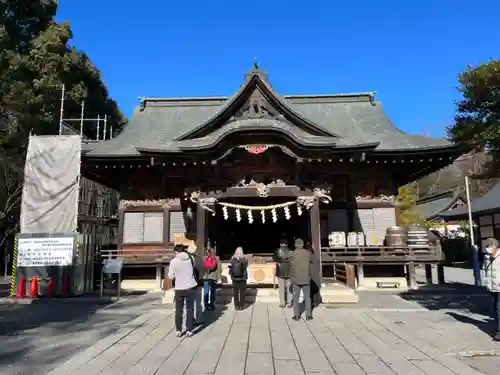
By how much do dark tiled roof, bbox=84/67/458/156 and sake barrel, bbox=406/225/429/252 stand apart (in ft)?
10.7

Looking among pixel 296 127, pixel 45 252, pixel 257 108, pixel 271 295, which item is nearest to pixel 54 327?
pixel 45 252

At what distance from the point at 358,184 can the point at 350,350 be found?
10.6 m

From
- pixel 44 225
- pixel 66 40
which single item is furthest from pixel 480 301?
pixel 66 40

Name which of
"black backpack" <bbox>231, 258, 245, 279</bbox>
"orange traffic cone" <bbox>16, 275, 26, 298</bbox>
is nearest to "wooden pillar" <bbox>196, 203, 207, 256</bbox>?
"black backpack" <bbox>231, 258, 245, 279</bbox>

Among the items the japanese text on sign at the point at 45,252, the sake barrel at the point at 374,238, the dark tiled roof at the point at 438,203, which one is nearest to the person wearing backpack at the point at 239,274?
the japanese text on sign at the point at 45,252

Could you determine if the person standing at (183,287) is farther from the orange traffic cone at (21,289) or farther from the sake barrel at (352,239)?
the sake barrel at (352,239)

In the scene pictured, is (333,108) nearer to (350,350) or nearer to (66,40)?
(350,350)

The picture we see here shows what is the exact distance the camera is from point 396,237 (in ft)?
46.9

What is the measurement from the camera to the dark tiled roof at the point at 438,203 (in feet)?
133

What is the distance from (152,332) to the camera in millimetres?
7395

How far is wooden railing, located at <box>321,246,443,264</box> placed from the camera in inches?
547

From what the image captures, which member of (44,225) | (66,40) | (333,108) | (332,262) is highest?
(66,40)

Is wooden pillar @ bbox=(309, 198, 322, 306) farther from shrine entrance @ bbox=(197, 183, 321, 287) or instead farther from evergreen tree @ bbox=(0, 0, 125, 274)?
evergreen tree @ bbox=(0, 0, 125, 274)

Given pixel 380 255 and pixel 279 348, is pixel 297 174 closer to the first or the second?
pixel 380 255
